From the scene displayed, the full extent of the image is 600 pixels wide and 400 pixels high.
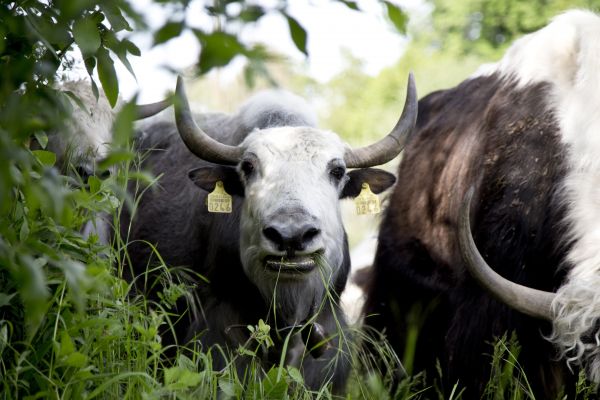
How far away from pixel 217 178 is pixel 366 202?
33.2 inches

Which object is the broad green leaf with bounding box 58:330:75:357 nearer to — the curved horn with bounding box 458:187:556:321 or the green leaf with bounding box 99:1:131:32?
the green leaf with bounding box 99:1:131:32

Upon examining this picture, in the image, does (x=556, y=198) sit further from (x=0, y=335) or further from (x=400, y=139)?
(x=0, y=335)

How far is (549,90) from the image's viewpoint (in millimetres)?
5305

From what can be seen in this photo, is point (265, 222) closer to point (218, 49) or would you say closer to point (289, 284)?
point (289, 284)

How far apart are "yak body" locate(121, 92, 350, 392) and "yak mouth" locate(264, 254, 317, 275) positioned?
0.59 feet

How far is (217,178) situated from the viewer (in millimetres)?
4957

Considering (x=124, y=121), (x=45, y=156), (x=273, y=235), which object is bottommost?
(x=273, y=235)

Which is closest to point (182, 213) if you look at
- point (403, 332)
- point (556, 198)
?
point (403, 332)

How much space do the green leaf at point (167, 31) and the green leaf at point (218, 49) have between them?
0.06 m

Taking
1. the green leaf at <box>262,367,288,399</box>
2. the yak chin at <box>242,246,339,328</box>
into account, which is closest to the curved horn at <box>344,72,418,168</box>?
the yak chin at <box>242,246,339,328</box>

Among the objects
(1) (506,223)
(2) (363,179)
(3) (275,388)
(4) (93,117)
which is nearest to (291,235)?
(3) (275,388)

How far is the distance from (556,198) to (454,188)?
92cm

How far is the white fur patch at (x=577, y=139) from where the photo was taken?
4.32 m

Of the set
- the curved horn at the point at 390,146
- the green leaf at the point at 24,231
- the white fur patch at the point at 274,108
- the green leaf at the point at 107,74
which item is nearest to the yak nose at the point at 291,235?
the curved horn at the point at 390,146
